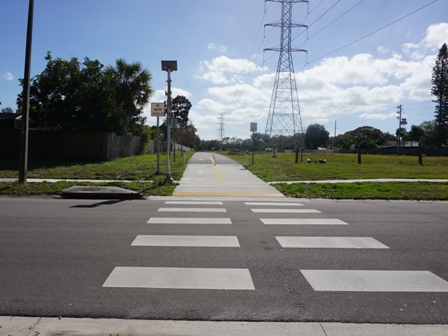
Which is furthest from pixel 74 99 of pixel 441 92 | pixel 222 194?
pixel 441 92

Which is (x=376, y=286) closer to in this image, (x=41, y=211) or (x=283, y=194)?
(x=41, y=211)

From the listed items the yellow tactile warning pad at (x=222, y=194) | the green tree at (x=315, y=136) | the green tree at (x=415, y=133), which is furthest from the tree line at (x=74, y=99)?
the green tree at (x=315, y=136)

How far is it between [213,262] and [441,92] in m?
97.8

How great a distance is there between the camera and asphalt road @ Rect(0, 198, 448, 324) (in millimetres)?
4418

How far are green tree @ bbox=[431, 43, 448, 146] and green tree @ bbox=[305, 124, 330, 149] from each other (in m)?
61.8

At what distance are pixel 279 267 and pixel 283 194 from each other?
9.22 m

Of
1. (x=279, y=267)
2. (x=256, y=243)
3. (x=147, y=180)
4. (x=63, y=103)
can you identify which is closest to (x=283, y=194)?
(x=147, y=180)

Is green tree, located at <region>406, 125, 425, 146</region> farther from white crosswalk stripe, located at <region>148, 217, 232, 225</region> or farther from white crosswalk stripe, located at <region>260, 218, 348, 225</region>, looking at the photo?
white crosswalk stripe, located at <region>148, 217, 232, 225</region>

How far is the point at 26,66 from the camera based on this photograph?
15289mm

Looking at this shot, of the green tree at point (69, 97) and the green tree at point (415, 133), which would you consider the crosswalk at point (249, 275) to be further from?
the green tree at point (415, 133)

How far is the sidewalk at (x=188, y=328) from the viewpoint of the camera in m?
3.92

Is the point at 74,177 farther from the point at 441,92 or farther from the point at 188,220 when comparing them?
the point at 441,92

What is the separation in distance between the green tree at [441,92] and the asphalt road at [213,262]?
90691 millimetres

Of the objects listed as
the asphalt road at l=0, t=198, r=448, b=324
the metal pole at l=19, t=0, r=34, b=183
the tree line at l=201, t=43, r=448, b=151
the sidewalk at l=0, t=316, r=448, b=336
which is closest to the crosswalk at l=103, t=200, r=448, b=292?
the asphalt road at l=0, t=198, r=448, b=324
